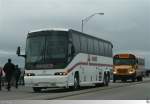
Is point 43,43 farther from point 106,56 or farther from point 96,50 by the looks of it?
point 106,56

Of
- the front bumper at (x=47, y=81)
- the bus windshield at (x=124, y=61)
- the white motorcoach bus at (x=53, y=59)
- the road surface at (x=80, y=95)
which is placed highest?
the bus windshield at (x=124, y=61)

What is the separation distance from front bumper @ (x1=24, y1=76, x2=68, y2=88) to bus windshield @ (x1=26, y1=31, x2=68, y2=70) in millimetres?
629

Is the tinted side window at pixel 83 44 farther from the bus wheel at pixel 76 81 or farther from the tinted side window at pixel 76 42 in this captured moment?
the bus wheel at pixel 76 81

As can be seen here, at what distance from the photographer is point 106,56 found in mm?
43312

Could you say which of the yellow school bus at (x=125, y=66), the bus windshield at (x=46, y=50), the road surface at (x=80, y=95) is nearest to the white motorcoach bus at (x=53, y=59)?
the bus windshield at (x=46, y=50)

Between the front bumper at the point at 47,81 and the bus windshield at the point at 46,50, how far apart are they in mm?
629

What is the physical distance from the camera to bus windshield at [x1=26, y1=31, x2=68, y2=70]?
3259 centimetres

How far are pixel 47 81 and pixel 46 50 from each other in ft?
6.03

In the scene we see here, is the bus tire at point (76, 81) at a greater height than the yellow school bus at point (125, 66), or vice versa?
the yellow school bus at point (125, 66)

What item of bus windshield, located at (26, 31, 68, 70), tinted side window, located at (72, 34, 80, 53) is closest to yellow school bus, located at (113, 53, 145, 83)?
tinted side window, located at (72, 34, 80, 53)

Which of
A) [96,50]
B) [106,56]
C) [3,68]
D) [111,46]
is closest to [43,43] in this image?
[3,68]

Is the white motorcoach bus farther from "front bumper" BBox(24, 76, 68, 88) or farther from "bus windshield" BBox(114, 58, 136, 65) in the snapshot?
"bus windshield" BBox(114, 58, 136, 65)

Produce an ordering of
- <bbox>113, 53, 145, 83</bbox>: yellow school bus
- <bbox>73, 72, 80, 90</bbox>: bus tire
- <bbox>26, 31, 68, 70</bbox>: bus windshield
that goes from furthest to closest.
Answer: <bbox>113, 53, 145, 83</bbox>: yellow school bus, <bbox>73, 72, 80, 90</bbox>: bus tire, <bbox>26, 31, 68, 70</bbox>: bus windshield

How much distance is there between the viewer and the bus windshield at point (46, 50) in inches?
1283
